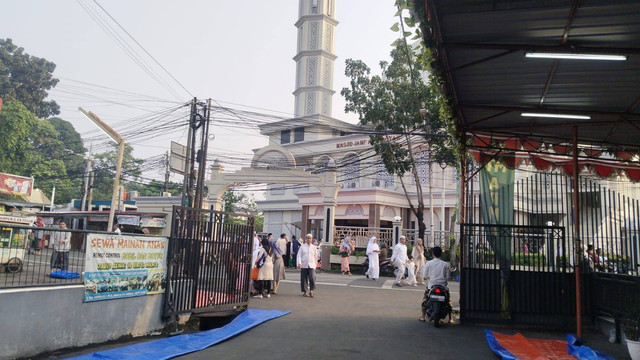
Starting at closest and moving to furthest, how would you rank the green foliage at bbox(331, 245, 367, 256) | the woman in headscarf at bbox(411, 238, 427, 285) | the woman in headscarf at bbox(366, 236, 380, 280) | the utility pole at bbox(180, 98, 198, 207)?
the woman in headscarf at bbox(411, 238, 427, 285), the utility pole at bbox(180, 98, 198, 207), the woman in headscarf at bbox(366, 236, 380, 280), the green foliage at bbox(331, 245, 367, 256)

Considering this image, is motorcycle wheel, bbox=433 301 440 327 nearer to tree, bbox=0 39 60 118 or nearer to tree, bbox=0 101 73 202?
tree, bbox=0 101 73 202

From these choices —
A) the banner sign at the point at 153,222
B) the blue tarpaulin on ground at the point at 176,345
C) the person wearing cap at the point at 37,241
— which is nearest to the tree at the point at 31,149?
the banner sign at the point at 153,222


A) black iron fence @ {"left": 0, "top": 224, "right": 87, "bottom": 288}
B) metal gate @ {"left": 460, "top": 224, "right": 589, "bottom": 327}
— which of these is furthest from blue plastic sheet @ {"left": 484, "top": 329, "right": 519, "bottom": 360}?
black iron fence @ {"left": 0, "top": 224, "right": 87, "bottom": 288}

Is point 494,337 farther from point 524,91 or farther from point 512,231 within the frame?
point 524,91

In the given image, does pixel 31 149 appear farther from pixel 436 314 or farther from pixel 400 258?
pixel 436 314

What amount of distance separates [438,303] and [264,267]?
545 cm

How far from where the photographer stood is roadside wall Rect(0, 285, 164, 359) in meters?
6.68

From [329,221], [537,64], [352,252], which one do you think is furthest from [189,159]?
[537,64]

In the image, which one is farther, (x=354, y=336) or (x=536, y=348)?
(x=354, y=336)

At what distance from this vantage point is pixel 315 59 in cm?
4641

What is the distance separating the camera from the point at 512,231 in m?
10.5

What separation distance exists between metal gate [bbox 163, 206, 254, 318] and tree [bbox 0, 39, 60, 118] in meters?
41.4

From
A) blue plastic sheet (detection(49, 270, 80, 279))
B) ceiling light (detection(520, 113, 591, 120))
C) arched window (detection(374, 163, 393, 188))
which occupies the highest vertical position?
arched window (detection(374, 163, 393, 188))

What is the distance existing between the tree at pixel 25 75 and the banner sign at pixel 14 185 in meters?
18.6
